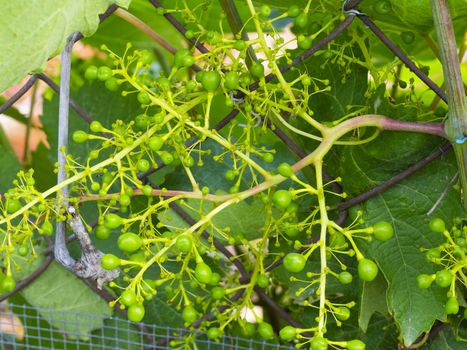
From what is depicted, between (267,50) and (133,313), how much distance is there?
0.74 feet

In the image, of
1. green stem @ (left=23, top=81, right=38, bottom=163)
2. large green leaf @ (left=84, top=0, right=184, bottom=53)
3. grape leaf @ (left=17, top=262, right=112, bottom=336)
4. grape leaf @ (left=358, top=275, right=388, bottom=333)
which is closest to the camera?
grape leaf @ (left=358, top=275, right=388, bottom=333)

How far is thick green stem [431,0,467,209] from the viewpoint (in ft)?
1.81

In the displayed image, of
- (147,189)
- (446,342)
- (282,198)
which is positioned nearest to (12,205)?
(147,189)

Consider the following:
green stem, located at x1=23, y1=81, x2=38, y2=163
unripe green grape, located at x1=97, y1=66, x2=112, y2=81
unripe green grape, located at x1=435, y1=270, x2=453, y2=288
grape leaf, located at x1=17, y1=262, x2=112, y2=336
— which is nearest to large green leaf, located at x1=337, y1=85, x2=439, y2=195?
unripe green grape, located at x1=435, y1=270, x2=453, y2=288

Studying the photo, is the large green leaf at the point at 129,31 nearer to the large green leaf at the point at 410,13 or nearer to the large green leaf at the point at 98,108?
the large green leaf at the point at 98,108

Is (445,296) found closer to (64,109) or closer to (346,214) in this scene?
(346,214)

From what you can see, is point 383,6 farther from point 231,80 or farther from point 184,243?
point 184,243

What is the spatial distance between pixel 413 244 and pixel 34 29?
0.37m

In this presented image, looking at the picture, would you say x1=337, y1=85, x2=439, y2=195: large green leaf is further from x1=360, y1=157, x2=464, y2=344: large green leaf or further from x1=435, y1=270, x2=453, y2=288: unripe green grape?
x1=435, y1=270, x2=453, y2=288: unripe green grape

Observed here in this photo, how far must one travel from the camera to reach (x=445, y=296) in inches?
25.1

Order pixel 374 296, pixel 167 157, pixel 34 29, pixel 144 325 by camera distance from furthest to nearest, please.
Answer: pixel 144 325, pixel 374 296, pixel 167 157, pixel 34 29

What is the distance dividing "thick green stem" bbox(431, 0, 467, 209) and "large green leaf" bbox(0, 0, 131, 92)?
0.24 m

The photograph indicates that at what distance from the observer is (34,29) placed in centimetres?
47

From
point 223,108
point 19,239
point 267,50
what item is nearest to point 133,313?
point 19,239
